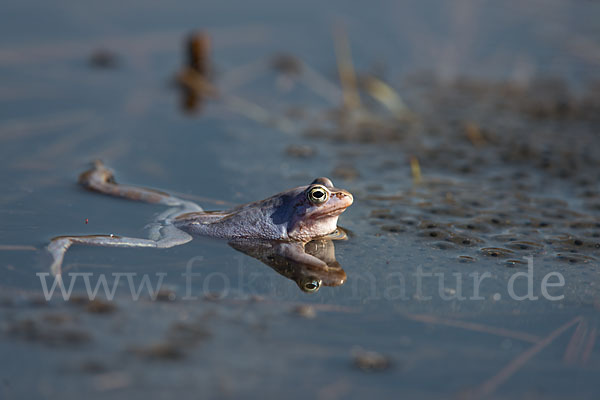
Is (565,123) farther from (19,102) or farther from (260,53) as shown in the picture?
(19,102)

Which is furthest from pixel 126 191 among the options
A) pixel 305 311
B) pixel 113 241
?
pixel 305 311

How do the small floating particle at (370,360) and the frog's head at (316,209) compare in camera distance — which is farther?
the frog's head at (316,209)

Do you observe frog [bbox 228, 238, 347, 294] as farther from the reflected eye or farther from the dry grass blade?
the dry grass blade

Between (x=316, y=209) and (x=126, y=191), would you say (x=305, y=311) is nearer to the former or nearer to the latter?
(x=316, y=209)

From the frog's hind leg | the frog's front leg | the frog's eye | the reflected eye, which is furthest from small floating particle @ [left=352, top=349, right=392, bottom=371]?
the frog's hind leg

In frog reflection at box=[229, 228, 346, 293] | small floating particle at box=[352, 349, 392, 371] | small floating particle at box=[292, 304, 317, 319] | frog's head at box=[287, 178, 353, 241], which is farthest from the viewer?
frog's head at box=[287, 178, 353, 241]

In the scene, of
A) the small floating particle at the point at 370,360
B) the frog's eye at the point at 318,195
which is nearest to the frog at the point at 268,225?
the frog's eye at the point at 318,195

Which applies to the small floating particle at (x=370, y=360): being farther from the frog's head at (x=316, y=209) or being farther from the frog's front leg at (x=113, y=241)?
the frog's front leg at (x=113, y=241)
